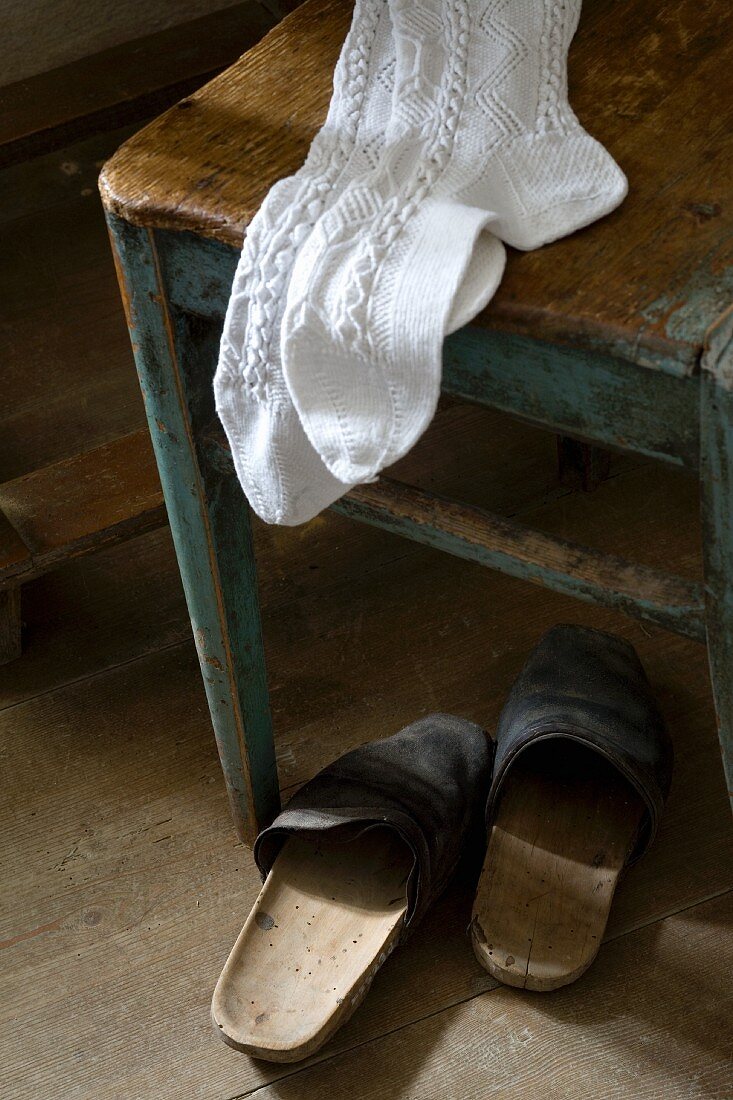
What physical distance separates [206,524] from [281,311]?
9.7 inches

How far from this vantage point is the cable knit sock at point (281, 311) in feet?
2.12

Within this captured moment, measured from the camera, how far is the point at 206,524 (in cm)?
86

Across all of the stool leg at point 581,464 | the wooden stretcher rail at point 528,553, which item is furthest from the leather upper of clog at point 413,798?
the stool leg at point 581,464

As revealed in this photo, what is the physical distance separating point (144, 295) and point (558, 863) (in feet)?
1.80

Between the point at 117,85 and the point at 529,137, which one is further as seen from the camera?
the point at 117,85

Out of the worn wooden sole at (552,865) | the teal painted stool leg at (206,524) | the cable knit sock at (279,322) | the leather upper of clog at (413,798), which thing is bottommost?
the worn wooden sole at (552,865)

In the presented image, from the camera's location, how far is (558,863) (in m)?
0.97

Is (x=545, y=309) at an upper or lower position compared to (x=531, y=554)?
upper

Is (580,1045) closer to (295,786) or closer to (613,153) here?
(295,786)

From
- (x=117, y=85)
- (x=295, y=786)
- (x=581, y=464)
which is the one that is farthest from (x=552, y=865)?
(x=117, y=85)

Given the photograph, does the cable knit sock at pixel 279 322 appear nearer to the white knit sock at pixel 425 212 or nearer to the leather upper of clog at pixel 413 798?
the white knit sock at pixel 425 212

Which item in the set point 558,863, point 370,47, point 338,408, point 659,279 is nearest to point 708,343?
point 659,279

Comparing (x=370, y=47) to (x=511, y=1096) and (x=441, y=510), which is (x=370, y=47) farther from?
(x=511, y=1096)

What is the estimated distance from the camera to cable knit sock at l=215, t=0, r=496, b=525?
65 centimetres
